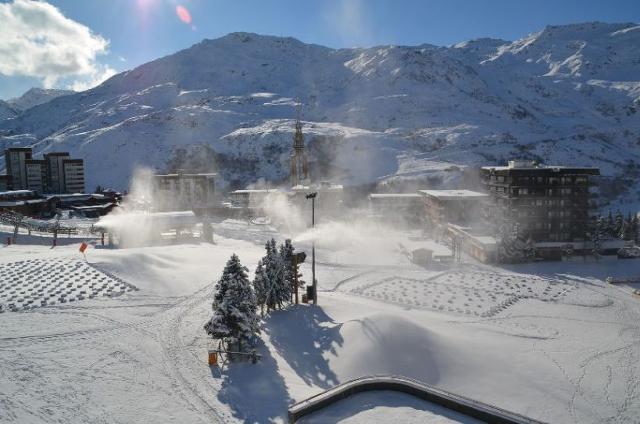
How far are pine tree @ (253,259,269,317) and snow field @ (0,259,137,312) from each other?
369 inches

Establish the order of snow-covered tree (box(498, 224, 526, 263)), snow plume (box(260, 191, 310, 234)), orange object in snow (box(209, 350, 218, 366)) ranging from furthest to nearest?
snow plume (box(260, 191, 310, 234)) < snow-covered tree (box(498, 224, 526, 263)) < orange object in snow (box(209, 350, 218, 366))

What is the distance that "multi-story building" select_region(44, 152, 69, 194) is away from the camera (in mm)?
99375

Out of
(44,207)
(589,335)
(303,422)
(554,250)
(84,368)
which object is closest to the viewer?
(303,422)

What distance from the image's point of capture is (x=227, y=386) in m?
19.6

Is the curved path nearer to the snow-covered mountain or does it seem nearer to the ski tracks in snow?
the ski tracks in snow

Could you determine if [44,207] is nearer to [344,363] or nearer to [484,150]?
[344,363]

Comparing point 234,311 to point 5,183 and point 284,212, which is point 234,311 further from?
point 5,183

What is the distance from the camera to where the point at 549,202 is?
53312 mm

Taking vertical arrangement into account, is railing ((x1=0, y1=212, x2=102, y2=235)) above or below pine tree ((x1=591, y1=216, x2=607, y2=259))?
above

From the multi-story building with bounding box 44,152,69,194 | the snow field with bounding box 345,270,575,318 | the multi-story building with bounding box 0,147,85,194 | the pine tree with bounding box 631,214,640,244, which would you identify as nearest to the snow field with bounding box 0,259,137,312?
the snow field with bounding box 345,270,575,318

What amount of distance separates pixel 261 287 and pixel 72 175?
88.8 metres

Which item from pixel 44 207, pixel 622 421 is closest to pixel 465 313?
pixel 622 421

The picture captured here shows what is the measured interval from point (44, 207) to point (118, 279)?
2104 inches

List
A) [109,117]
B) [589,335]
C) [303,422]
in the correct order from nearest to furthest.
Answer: [303,422], [589,335], [109,117]
